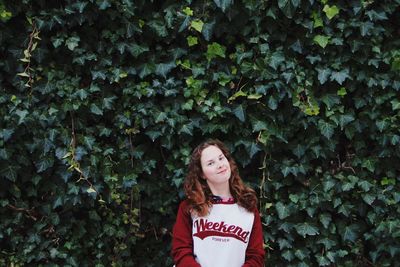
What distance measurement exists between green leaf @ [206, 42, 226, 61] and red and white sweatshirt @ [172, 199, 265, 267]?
40.9 inches

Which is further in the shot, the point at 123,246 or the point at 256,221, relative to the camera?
the point at 123,246

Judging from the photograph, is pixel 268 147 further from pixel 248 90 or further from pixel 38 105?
pixel 38 105

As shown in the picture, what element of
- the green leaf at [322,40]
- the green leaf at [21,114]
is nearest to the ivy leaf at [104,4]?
the green leaf at [21,114]

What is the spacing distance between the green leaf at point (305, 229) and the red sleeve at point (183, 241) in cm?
96

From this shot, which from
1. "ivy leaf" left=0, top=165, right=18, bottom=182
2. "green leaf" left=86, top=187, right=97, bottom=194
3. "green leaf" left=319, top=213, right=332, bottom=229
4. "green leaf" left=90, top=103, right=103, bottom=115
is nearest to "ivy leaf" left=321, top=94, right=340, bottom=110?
"green leaf" left=319, top=213, right=332, bottom=229

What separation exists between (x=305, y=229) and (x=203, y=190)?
0.97 metres

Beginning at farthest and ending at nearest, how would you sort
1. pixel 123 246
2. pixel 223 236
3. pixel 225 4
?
Answer: pixel 123 246 < pixel 225 4 < pixel 223 236

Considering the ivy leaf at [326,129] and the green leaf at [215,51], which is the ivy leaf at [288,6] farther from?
the ivy leaf at [326,129]

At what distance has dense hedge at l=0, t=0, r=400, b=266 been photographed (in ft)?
12.0

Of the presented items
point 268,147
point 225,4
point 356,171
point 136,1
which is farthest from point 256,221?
point 136,1

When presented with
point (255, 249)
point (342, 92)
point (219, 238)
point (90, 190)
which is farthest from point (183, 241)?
point (342, 92)

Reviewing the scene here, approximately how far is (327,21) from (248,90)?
0.63 meters

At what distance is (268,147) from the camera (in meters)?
3.72

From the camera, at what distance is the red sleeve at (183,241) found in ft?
9.69
